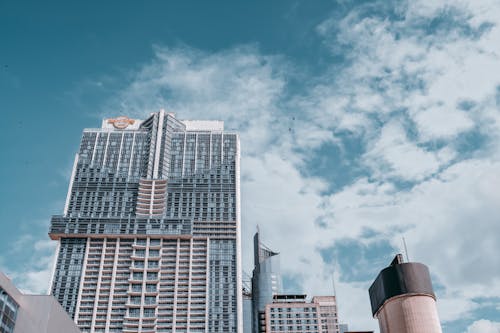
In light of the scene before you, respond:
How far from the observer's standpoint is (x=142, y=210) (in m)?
198

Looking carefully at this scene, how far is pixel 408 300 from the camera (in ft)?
469

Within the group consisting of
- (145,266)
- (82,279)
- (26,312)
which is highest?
(145,266)

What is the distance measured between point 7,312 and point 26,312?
18.9 feet

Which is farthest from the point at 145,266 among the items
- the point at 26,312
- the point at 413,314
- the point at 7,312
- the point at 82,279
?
the point at 7,312

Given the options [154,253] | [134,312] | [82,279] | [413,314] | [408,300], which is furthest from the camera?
[154,253]

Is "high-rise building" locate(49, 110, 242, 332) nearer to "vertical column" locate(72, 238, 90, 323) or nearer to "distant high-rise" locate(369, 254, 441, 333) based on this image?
"vertical column" locate(72, 238, 90, 323)

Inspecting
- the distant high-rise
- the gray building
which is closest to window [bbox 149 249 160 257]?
the distant high-rise

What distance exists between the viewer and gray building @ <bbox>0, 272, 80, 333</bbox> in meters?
66.4

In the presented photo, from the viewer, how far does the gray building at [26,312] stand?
218 ft

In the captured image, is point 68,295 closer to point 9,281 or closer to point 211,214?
point 211,214

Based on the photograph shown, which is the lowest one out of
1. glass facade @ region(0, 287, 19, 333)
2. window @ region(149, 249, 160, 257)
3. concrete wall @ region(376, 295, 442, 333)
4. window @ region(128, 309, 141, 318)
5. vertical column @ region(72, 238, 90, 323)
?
glass facade @ region(0, 287, 19, 333)

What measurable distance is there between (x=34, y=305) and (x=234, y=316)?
10769 centimetres

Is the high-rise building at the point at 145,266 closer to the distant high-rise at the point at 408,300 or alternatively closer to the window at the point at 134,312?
the window at the point at 134,312

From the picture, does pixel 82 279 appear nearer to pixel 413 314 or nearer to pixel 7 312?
pixel 413 314
